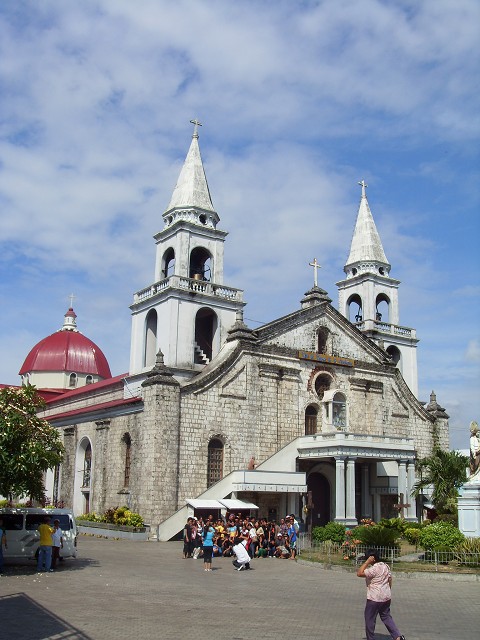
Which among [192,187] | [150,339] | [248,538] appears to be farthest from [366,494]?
[192,187]

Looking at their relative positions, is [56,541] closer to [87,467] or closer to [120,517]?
[120,517]

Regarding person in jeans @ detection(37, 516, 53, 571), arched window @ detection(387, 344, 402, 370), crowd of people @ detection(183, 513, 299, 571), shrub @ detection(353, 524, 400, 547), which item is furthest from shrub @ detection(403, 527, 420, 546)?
arched window @ detection(387, 344, 402, 370)

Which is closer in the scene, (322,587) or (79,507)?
(322,587)

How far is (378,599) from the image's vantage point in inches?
435

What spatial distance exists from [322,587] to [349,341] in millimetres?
24320

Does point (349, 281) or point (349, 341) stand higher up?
point (349, 281)

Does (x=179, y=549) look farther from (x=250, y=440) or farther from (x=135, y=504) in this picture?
(x=250, y=440)

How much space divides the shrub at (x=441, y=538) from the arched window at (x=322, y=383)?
17580 mm

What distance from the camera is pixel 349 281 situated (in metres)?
48.6

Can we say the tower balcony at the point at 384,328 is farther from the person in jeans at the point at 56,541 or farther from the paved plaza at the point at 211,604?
the person in jeans at the point at 56,541

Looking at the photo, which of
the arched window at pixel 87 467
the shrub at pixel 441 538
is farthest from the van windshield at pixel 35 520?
the arched window at pixel 87 467

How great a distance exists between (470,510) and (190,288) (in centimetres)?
1940

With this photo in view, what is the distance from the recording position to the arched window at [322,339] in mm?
40662

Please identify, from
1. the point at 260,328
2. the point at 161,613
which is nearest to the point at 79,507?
the point at 260,328
